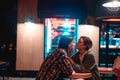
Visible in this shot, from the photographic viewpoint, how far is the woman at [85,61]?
593 cm

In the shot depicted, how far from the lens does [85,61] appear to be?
6027 millimetres

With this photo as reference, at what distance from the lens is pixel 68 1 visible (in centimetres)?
1289

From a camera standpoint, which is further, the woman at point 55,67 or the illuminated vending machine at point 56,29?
the illuminated vending machine at point 56,29

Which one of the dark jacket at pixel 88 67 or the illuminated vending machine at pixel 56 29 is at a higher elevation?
the illuminated vending machine at pixel 56 29

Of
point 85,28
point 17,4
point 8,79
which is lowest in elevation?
point 8,79

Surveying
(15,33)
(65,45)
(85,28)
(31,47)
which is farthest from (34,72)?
(65,45)

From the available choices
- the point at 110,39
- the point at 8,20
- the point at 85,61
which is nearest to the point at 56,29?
the point at 8,20

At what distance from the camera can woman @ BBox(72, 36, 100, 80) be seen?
5.93 meters

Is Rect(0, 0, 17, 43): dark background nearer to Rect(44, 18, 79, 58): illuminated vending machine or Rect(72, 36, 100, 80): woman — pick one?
Rect(44, 18, 79, 58): illuminated vending machine

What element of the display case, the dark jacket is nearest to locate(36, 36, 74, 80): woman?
the dark jacket

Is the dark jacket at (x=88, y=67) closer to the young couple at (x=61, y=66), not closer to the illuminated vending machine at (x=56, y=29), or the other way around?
the young couple at (x=61, y=66)

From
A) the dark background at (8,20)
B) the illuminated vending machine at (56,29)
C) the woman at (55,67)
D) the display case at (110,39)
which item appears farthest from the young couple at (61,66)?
the dark background at (8,20)

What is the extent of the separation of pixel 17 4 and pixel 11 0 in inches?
14.9

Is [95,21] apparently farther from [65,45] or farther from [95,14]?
[65,45]
